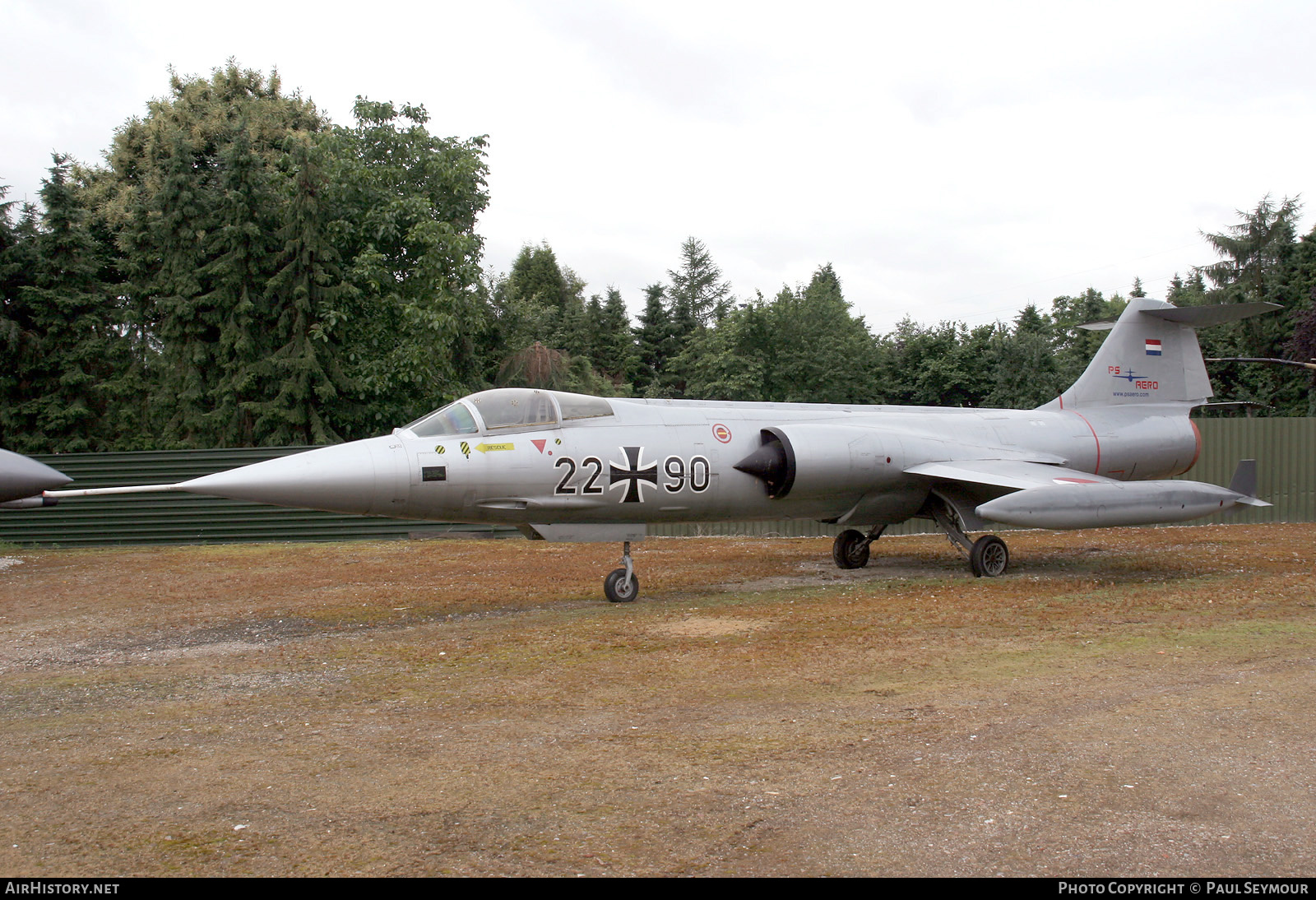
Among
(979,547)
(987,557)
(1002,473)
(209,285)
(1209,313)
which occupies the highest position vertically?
(209,285)

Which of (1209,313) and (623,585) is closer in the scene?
(623,585)

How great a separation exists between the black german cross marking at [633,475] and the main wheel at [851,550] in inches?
165

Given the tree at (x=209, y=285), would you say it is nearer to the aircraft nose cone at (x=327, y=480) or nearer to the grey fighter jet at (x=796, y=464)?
the grey fighter jet at (x=796, y=464)

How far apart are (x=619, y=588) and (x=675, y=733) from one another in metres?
5.00

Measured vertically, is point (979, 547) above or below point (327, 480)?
below

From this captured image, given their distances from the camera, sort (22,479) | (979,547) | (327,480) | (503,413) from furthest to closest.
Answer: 1. (979,547)
2. (503,413)
3. (327,480)
4. (22,479)

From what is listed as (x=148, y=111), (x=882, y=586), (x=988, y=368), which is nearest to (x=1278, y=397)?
(x=988, y=368)

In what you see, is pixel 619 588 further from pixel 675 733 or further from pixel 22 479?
pixel 22 479

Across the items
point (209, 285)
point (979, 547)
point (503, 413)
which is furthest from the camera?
point (209, 285)

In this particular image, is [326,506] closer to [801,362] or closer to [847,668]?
[847,668]

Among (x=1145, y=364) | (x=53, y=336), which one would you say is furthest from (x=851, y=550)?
(x=53, y=336)

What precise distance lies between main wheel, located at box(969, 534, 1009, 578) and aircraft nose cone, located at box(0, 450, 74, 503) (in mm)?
9987

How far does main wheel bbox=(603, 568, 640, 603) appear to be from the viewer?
10.4m

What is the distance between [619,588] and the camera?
1039 cm
